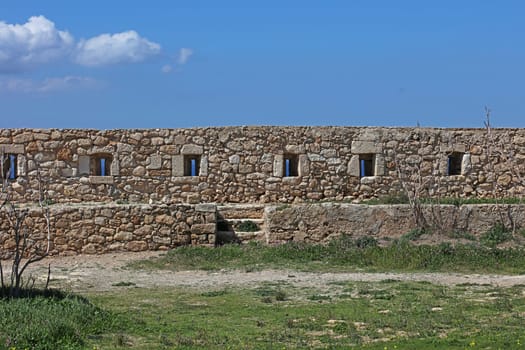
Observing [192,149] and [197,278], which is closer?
[197,278]

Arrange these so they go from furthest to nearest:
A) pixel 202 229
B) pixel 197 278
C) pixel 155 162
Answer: pixel 155 162
pixel 202 229
pixel 197 278

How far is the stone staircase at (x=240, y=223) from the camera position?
54.5 ft

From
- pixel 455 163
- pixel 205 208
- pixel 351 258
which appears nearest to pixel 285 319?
pixel 351 258

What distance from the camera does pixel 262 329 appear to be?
9375 millimetres

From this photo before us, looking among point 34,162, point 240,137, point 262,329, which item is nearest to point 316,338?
point 262,329

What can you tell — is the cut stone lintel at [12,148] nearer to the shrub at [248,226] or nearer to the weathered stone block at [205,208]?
the weathered stone block at [205,208]

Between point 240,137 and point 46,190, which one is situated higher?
point 240,137

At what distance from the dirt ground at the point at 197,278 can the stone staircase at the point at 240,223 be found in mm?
2338

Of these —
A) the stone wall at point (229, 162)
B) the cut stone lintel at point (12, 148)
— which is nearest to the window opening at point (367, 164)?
the stone wall at point (229, 162)

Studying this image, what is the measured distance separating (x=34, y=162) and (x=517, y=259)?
10495 mm

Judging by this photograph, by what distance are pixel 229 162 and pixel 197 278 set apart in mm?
4990

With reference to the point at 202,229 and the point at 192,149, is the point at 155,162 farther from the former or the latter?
the point at 202,229

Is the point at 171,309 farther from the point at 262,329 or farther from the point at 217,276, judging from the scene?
the point at 217,276

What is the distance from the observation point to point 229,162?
18.2 metres
